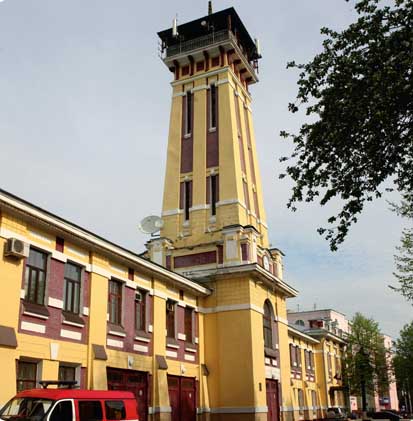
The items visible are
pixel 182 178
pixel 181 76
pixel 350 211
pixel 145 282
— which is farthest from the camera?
pixel 181 76

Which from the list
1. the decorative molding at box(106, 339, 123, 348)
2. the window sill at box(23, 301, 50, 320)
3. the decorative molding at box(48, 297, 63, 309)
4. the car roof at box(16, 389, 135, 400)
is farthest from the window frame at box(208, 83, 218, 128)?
the car roof at box(16, 389, 135, 400)

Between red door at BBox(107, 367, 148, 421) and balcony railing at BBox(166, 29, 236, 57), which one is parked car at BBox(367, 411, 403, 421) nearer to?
red door at BBox(107, 367, 148, 421)

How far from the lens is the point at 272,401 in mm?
31484

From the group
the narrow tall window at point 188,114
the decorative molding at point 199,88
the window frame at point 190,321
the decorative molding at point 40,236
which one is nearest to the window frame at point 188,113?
the narrow tall window at point 188,114

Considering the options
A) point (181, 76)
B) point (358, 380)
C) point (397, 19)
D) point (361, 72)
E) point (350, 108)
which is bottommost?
point (358, 380)

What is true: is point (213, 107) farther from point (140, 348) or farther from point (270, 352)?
point (140, 348)

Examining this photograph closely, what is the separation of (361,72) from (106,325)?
548 inches

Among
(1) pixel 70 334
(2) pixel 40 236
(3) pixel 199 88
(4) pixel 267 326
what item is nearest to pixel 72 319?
(1) pixel 70 334

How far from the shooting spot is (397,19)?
12.7m

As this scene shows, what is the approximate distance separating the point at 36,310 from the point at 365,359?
47377 millimetres

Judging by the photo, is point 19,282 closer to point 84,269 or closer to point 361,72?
point 84,269

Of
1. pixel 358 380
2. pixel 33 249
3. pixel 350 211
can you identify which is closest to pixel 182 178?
pixel 33 249

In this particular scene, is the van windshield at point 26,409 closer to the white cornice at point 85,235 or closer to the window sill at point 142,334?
the white cornice at point 85,235

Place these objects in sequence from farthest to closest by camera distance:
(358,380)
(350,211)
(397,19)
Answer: (358,380), (350,211), (397,19)
